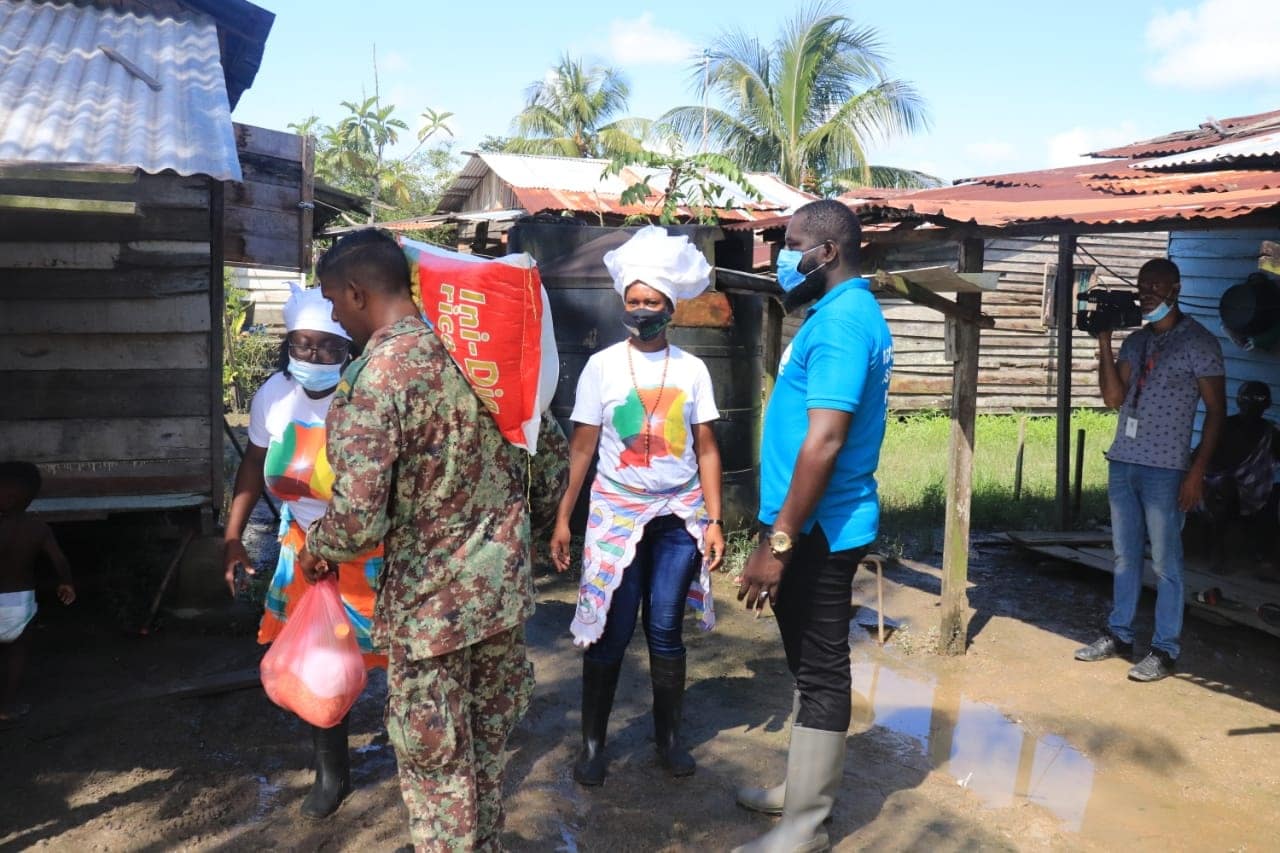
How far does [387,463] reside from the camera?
225cm

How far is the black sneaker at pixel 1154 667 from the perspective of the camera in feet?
16.3

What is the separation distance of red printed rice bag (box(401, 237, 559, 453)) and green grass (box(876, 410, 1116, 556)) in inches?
206

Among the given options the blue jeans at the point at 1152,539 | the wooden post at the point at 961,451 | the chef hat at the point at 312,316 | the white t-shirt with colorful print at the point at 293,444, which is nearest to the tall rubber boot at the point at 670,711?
the white t-shirt with colorful print at the point at 293,444

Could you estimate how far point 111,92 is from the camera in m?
4.11

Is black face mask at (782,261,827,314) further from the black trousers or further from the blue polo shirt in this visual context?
the black trousers

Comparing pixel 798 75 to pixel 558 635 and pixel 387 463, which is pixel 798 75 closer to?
pixel 558 635

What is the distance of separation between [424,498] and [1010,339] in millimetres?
13195

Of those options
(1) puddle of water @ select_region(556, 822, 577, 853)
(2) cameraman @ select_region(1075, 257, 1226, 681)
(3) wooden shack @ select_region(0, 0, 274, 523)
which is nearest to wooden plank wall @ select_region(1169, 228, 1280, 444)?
(2) cameraman @ select_region(1075, 257, 1226, 681)

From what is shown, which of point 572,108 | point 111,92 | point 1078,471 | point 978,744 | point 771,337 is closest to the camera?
point 111,92

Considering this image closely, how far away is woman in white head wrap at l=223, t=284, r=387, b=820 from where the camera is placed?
3148 millimetres

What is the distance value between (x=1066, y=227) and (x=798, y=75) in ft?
59.1

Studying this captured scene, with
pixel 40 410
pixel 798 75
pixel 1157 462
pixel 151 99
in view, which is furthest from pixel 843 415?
pixel 798 75

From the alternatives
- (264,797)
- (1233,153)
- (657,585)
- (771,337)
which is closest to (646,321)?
(657,585)

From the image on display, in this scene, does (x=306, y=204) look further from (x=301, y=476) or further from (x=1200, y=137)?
(x=1200, y=137)
